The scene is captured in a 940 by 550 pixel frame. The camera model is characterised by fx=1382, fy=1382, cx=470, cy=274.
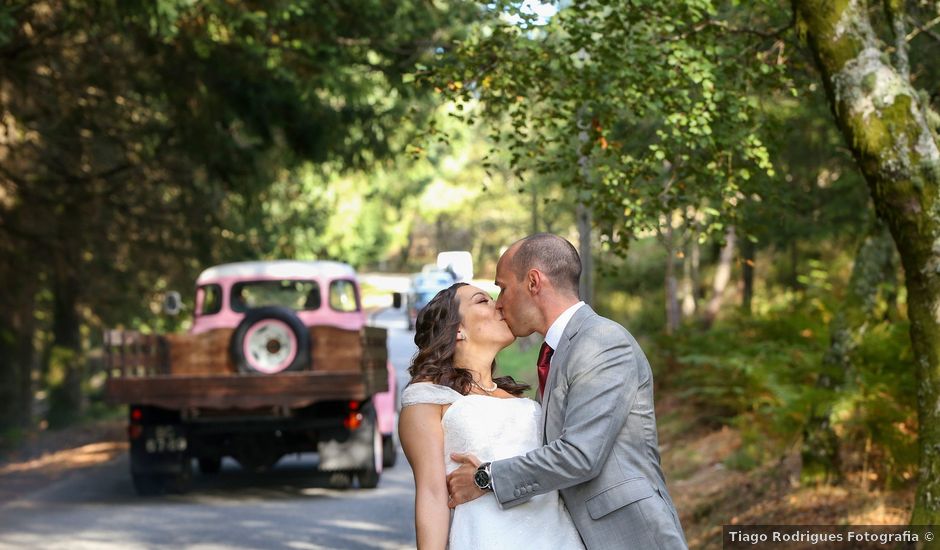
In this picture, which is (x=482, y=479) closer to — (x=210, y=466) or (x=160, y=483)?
(x=160, y=483)

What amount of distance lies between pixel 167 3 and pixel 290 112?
580 cm

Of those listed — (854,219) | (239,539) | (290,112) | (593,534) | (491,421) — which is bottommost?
(239,539)

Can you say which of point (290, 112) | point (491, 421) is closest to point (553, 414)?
point (491, 421)

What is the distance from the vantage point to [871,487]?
1076 cm

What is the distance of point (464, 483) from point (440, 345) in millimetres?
529

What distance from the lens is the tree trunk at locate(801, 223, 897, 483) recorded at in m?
11.0

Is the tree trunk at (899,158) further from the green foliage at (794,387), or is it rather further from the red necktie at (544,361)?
the green foliage at (794,387)

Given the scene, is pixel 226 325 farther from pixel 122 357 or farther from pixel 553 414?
pixel 553 414

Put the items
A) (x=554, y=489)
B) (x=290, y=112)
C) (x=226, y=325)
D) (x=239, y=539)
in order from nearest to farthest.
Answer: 1. (x=554, y=489)
2. (x=239, y=539)
3. (x=226, y=325)
4. (x=290, y=112)

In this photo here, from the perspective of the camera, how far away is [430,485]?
4648 millimetres

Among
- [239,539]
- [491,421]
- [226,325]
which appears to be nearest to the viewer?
[491,421]

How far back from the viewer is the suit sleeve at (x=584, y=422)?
4.35 meters

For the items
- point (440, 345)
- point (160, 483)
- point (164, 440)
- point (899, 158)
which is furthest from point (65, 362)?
point (440, 345)

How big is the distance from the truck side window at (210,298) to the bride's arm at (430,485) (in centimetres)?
1290
